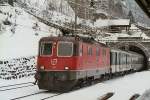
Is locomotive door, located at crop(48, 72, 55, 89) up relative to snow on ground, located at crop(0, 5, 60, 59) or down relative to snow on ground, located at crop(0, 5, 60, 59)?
down

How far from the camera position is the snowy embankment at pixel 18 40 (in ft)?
105

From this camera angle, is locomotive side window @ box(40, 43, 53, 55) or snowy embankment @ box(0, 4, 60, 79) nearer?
locomotive side window @ box(40, 43, 53, 55)

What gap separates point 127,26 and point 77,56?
237 feet

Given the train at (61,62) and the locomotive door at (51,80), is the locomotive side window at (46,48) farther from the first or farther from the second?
the locomotive door at (51,80)

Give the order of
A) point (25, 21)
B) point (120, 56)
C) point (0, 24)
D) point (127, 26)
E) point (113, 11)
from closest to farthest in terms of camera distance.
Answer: point (120, 56) → point (0, 24) → point (25, 21) → point (127, 26) → point (113, 11)

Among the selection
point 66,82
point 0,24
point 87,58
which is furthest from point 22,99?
point 0,24

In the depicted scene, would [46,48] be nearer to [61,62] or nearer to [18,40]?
[61,62]

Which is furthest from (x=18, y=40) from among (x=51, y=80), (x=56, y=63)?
(x=51, y=80)

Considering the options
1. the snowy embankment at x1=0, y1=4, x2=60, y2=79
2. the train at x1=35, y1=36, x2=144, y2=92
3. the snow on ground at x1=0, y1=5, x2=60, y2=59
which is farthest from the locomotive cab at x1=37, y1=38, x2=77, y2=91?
the snow on ground at x1=0, y1=5, x2=60, y2=59

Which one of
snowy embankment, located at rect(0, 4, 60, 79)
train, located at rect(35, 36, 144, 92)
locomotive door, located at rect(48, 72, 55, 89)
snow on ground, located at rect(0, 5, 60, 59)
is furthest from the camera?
snow on ground, located at rect(0, 5, 60, 59)

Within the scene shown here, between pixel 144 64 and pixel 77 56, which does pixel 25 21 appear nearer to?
pixel 144 64

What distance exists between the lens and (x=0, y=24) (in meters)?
48.5

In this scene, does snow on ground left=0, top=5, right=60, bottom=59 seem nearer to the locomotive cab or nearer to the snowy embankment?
the snowy embankment

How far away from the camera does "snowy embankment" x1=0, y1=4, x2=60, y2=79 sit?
32.0 m
